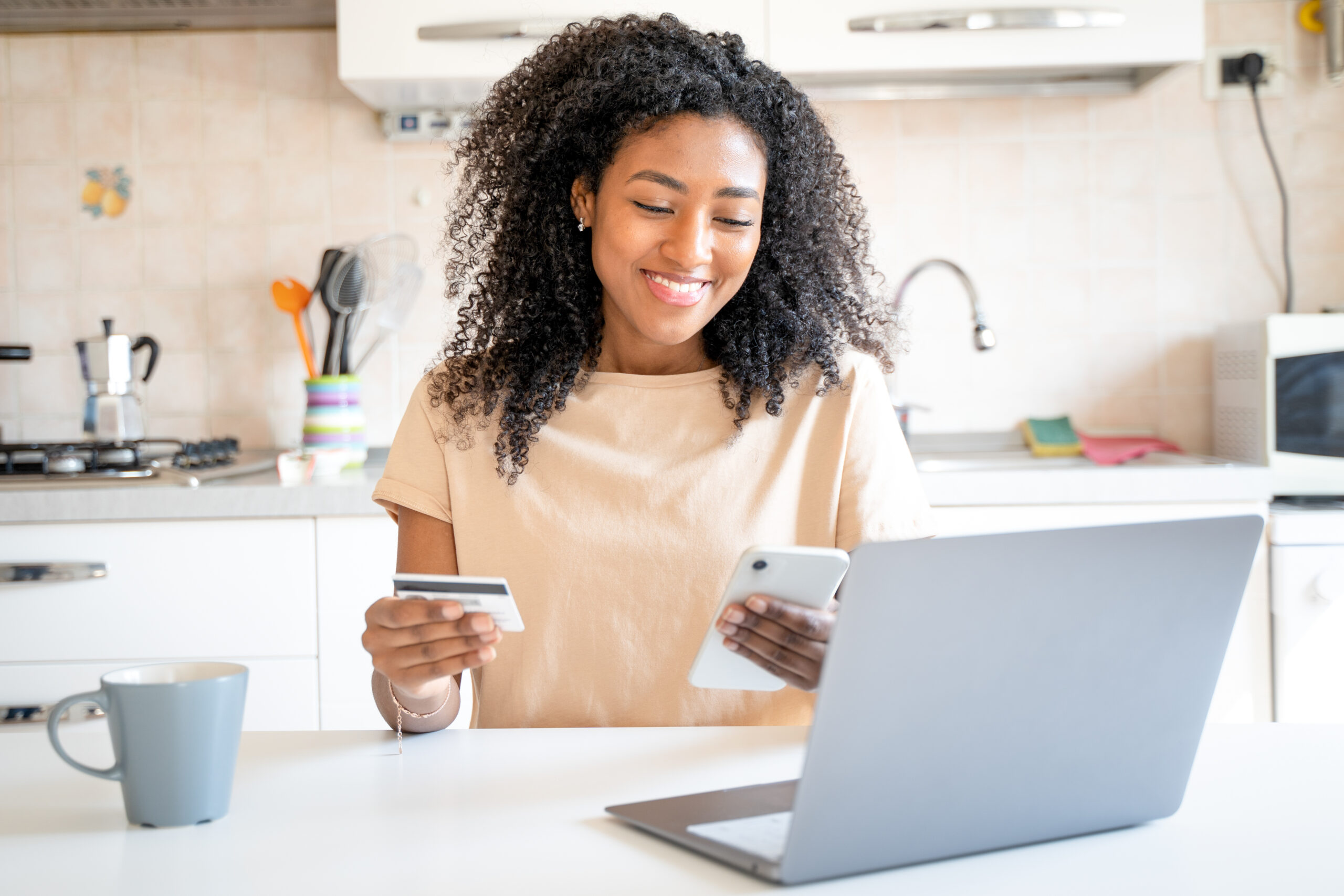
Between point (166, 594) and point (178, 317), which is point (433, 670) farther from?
point (178, 317)

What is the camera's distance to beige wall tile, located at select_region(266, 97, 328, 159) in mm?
2363

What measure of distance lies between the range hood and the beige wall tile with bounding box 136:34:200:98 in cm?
2

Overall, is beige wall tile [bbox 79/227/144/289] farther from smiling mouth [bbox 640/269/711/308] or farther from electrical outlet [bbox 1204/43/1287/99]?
electrical outlet [bbox 1204/43/1287/99]

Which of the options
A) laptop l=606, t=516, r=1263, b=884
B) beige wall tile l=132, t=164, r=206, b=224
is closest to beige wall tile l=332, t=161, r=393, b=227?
beige wall tile l=132, t=164, r=206, b=224

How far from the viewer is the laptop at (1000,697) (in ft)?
1.71

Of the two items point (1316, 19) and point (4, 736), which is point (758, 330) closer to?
point (4, 736)

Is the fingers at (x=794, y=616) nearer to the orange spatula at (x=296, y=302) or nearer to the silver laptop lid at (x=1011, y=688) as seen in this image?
the silver laptop lid at (x=1011, y=688)

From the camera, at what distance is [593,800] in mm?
685

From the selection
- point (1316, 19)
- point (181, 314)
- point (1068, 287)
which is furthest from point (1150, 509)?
point (181, 314)

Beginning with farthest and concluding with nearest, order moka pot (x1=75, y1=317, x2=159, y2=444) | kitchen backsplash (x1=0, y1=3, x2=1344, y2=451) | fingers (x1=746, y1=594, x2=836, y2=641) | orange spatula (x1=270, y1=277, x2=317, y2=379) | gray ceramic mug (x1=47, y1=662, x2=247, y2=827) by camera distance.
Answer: kitchen backsplash (x1=0, y1=3, x2=1344, y2=451) → orange spatula (x1=270, y1=277, x2=317, y2=379) → moka pot (x1=75, y1=317, x2=159, y2=444) → fingers (x1=746, y1=594, x2=836, y2=641) → gray ceramic mug (x1=47, y1=662, x2=247, y2=827)

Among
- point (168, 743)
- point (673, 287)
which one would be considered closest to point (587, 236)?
point (673, 287)

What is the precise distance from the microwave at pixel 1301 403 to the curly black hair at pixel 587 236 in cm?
108

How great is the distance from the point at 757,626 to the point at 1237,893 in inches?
12.7

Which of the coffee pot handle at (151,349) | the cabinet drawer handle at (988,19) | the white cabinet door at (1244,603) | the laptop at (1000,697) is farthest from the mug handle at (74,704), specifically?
the cabinet drawer handle at (988,19)
